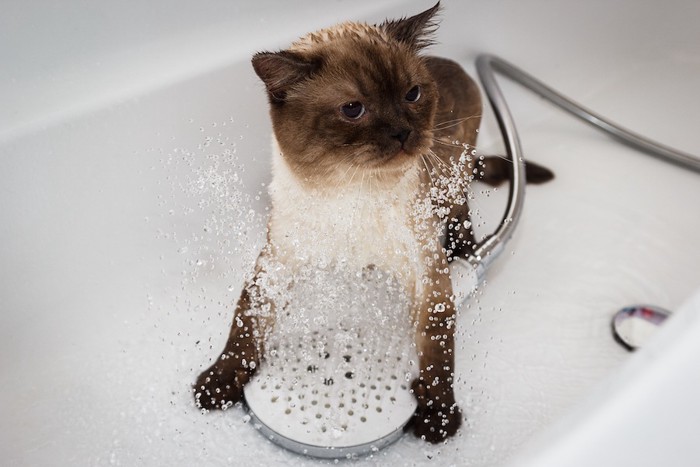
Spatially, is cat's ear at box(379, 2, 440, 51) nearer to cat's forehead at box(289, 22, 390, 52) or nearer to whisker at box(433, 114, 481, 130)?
cat's forehead at box(289, 22, 390, 52)

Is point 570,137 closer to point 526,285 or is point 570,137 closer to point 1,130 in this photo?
point 526,285

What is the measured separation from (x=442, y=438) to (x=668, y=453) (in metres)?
0.44

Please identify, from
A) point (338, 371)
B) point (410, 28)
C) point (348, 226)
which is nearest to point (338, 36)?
point (410, 28)

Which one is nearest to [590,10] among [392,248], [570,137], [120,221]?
[570,137]

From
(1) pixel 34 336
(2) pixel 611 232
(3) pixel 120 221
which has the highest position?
(3) pixel 120 221

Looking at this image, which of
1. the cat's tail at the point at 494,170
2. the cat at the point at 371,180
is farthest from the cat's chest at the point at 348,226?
the cat's tail at the point at 494,170

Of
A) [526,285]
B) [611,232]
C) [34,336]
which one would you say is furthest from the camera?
[611,232]

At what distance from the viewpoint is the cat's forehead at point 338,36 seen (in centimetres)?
68

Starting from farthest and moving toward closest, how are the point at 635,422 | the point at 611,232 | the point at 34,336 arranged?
1. the point at 611,232
2. the point at 34,336
3. the point at 635,422

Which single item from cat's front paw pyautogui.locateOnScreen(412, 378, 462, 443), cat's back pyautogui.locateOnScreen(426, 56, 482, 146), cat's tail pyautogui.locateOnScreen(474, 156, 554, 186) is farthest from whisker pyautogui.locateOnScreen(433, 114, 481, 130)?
cat's front paw pyautogui.locateOnScreen(412, 378, 462, 443)

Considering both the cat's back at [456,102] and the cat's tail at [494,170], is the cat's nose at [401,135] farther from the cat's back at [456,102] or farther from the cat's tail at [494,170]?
the cat's tail at [494,170]

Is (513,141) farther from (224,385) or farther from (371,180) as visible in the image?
(224,385)

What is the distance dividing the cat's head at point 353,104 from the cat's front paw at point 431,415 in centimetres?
30

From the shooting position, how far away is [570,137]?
1297mm
